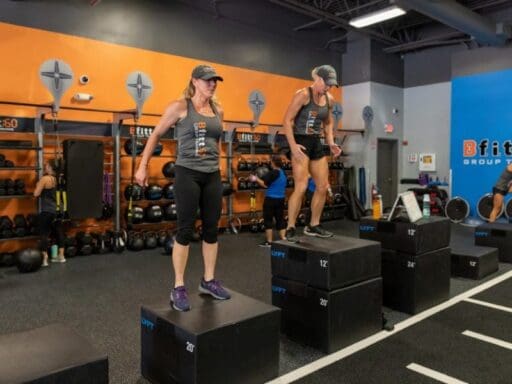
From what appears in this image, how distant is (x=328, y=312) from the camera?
2.80m

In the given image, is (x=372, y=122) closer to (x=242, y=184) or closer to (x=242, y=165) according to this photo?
(x=242, y=165)

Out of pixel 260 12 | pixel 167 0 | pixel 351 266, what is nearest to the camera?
pixel 351 266

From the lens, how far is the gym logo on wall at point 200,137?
246cm

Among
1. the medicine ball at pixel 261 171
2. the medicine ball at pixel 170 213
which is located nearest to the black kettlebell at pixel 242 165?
the medicine ball at pixel 261 171

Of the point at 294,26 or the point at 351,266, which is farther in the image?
the point at 294,26

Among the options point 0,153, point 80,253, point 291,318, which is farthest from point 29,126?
point 291,318

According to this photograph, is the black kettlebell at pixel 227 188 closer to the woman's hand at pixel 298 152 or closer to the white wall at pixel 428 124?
the woman's hand at pixel 298 152

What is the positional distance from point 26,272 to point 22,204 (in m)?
1.32

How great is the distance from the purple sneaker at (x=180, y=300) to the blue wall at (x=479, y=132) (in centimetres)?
831

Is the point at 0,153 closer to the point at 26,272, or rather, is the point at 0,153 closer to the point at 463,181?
the point at 26,272

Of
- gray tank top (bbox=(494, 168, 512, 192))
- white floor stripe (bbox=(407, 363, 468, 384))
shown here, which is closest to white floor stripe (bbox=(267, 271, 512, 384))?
white floor stripe (bbox=(407, 363, 468, 384))

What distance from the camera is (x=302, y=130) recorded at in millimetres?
3502

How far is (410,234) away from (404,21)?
317 inches

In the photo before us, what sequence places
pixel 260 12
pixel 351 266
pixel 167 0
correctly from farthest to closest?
pixel 260 12, pixel 167 0, pixel 351 266
